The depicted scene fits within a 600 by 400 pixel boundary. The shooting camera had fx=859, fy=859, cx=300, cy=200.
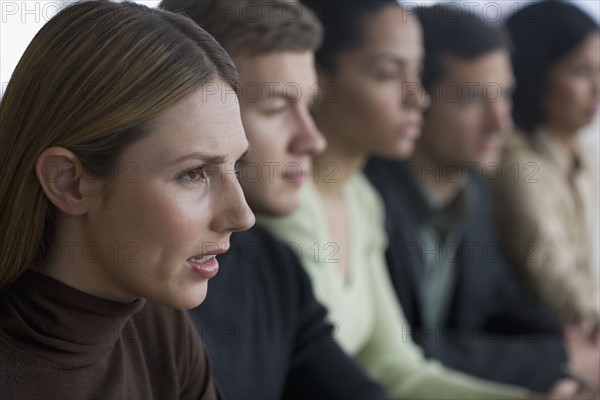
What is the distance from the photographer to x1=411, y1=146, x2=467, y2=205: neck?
174 centimetres

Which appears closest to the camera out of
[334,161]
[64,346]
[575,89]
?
[64,346]

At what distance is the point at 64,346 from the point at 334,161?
2.54 feet

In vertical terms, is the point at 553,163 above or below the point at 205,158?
below

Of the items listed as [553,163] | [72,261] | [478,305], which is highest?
[72,261]

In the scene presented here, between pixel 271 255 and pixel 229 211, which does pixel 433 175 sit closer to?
pixel 271 255

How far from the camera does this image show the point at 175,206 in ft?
2.29

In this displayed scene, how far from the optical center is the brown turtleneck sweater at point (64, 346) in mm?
674

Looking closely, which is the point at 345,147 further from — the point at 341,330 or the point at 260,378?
the point at 260,378

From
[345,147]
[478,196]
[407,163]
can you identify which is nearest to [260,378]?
[345,147]

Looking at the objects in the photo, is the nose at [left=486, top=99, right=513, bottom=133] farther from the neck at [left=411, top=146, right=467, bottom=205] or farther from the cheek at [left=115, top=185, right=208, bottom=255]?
the cheek at [left=115, top=185, right=208, bottom=255]

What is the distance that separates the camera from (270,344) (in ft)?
3.37

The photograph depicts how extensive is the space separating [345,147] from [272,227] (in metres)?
0.25

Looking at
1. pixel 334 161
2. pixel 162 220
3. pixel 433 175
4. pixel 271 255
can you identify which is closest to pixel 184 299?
pixel 162 220

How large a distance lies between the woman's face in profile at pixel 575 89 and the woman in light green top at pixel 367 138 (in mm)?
688
